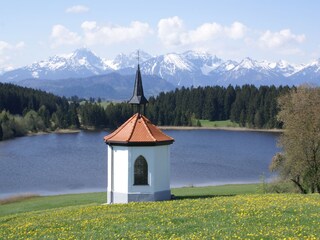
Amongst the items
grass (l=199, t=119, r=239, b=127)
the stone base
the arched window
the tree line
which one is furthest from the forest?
the arched window

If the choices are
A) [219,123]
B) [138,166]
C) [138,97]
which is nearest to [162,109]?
[219,123]

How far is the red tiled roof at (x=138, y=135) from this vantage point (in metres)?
34.8

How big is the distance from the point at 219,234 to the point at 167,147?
19.2 m

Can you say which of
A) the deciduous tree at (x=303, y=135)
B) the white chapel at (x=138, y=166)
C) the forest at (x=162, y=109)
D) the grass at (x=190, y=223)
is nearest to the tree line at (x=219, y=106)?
the forest at (x=162, y=109)

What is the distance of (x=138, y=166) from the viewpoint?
1389 inches

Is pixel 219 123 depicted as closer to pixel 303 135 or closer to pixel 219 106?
pixel 219 106

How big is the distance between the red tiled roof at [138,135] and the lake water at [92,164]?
21824 mm

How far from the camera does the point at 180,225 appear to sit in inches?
772

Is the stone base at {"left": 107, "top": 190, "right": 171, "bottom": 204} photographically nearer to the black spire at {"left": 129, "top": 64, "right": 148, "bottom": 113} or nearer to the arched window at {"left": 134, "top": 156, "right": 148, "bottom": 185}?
the arched window at {"left": 134, "top": 156, "right": 148, "bottom": 185}

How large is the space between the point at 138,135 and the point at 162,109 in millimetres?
147163

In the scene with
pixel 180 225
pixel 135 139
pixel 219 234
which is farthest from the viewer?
pixel 135 139

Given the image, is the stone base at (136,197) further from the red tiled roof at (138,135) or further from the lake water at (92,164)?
the lake water at (92,164)

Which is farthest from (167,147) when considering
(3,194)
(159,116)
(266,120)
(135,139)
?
(159,116)

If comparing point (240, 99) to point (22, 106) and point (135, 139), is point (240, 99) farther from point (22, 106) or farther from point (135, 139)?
point (135, 139)
